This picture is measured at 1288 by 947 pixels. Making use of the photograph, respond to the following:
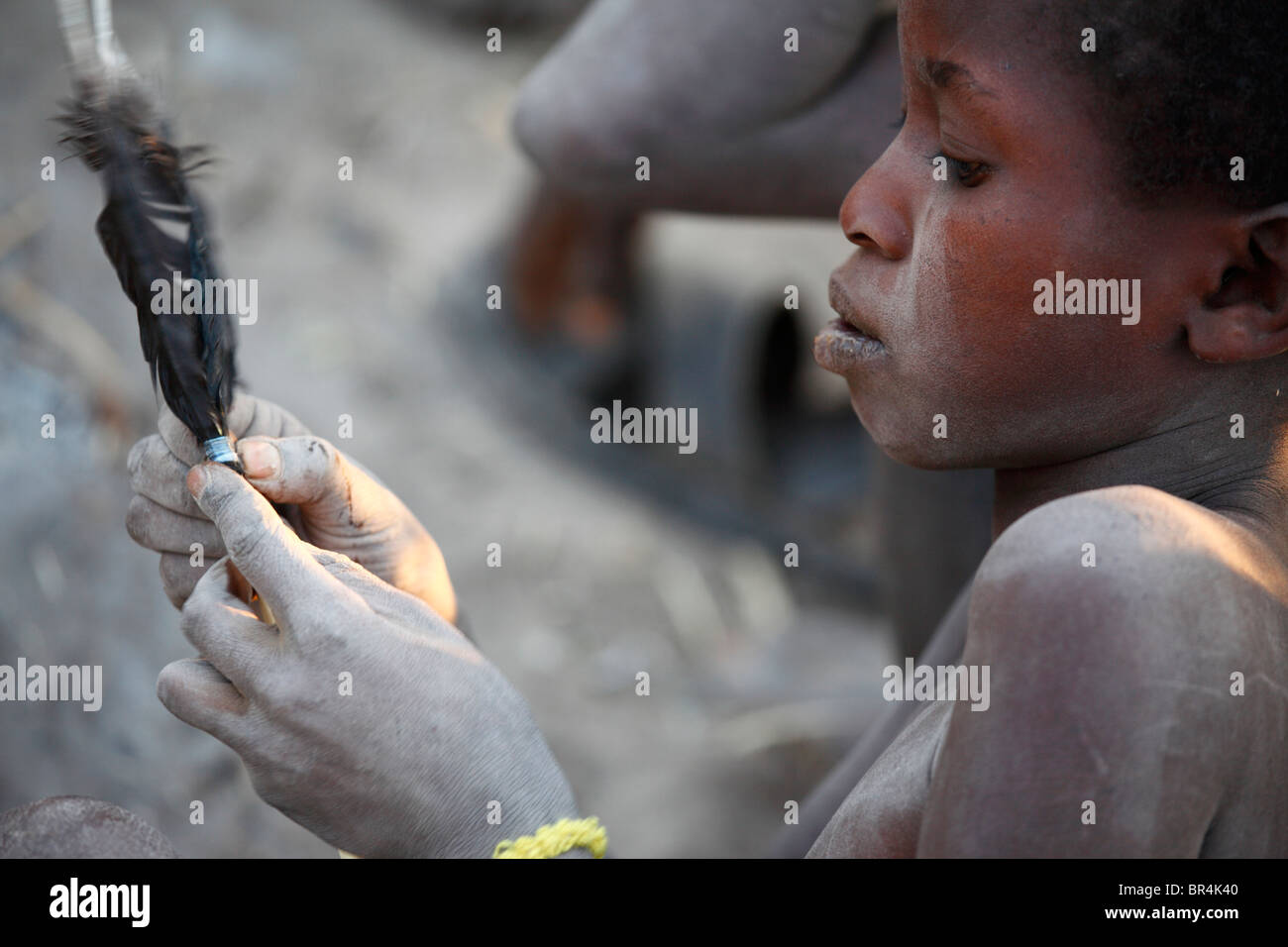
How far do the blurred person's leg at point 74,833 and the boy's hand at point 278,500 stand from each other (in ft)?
0.64

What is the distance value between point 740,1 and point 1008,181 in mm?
736

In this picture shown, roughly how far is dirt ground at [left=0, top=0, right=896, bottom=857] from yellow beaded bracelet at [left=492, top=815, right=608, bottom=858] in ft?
4.17

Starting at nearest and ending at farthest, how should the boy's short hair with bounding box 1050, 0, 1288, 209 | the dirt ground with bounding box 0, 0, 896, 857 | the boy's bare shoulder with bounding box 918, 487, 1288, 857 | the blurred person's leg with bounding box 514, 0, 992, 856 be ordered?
the boy's bare shoulder with bounding box 918, 487, 1288, 857
the boy's short hair with bounding box 1050, 0, 1288, 209
the blurred person's leg with bounding box 514, 0, 992, 856
the dirt ground with bounding box 0, 0, 896, 857

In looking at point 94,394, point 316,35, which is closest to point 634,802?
point 94,394

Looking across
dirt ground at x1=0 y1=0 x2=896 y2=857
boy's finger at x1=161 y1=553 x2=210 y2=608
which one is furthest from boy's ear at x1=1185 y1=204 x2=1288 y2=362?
dirt ground at x1=0 y1=0 x2=896 y2=857

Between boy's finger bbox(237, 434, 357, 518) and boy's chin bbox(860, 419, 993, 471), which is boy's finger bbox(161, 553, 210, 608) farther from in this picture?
boy's chin bbox(860, 419, 993, 471)

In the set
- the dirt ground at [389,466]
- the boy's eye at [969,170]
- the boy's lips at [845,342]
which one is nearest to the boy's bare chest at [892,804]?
the boy's lips at [845,342]

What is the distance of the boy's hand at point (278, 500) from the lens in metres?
0.99

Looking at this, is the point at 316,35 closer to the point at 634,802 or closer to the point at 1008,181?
the point at 634,802

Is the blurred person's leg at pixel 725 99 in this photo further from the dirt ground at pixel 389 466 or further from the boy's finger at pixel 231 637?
the boy's finger at pixel 231 637

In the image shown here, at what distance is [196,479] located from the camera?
933 millimetres

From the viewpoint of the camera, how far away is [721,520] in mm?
3754

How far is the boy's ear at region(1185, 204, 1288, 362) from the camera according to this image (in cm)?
86

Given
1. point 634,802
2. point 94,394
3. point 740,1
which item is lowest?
point 634,802
